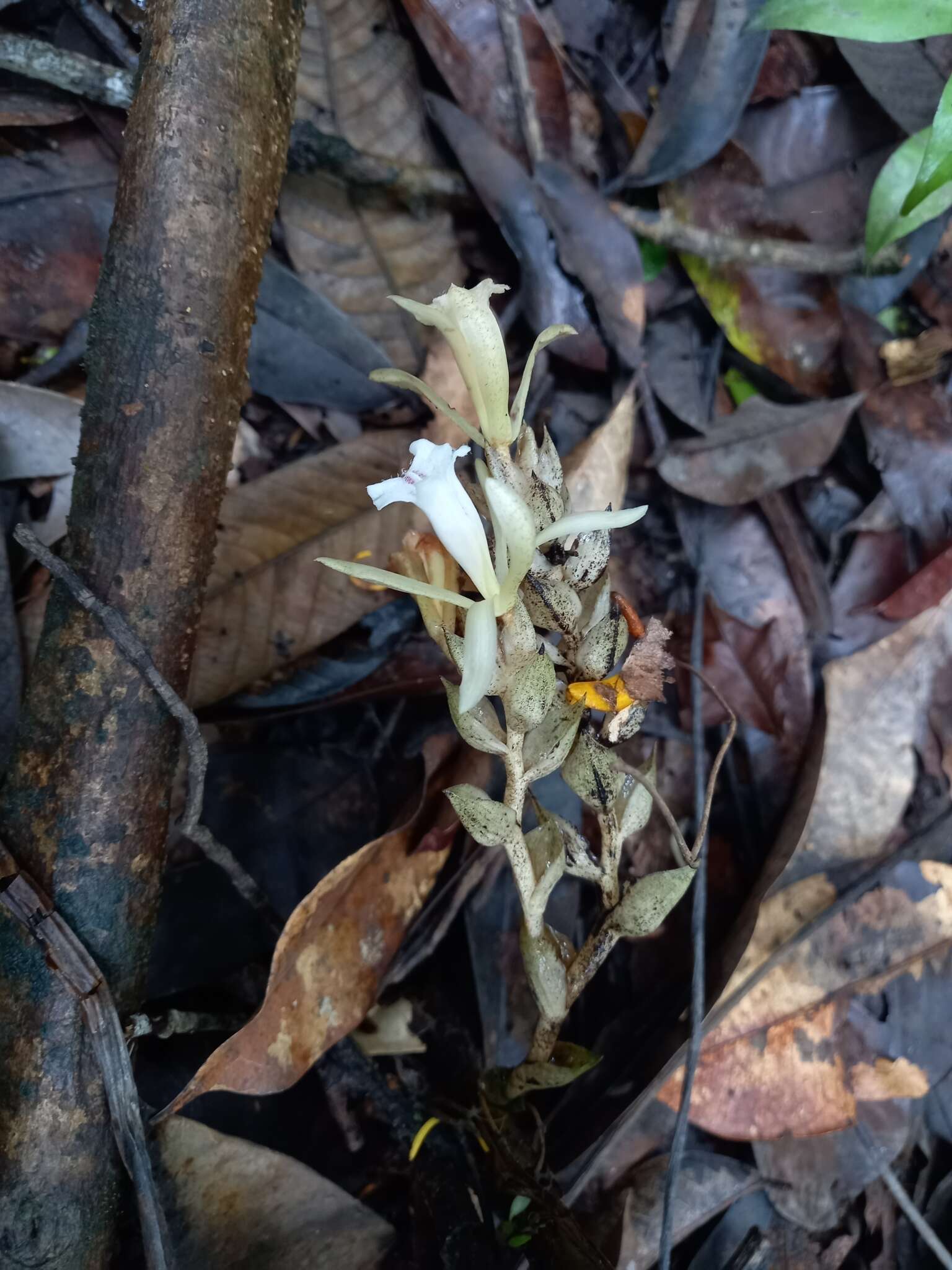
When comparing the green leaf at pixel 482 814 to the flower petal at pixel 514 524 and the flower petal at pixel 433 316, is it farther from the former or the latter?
the flower petal at pixel 433 316

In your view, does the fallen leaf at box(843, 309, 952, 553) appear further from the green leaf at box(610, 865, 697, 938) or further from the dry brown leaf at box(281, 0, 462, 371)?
the green leaf at box(610, 865, 697, 938)

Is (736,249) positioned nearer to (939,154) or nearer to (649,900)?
(939,154)

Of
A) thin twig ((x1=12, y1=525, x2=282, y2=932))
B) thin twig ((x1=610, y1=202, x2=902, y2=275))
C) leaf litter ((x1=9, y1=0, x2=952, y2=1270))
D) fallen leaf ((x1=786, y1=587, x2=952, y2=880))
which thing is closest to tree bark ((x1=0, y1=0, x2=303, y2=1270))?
thin twig ((x1=12, y1=525, x2=282, y2=932))

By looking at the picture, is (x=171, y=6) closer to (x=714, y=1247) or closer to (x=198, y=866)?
(x=198, y=866)

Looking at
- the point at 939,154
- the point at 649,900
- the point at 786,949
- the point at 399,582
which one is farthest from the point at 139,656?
the point at 939,154

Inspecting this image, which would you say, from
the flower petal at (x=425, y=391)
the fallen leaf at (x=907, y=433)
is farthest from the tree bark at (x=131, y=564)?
the fallen leaf at (x=907, y=433)

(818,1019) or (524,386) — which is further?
(818,1019)
